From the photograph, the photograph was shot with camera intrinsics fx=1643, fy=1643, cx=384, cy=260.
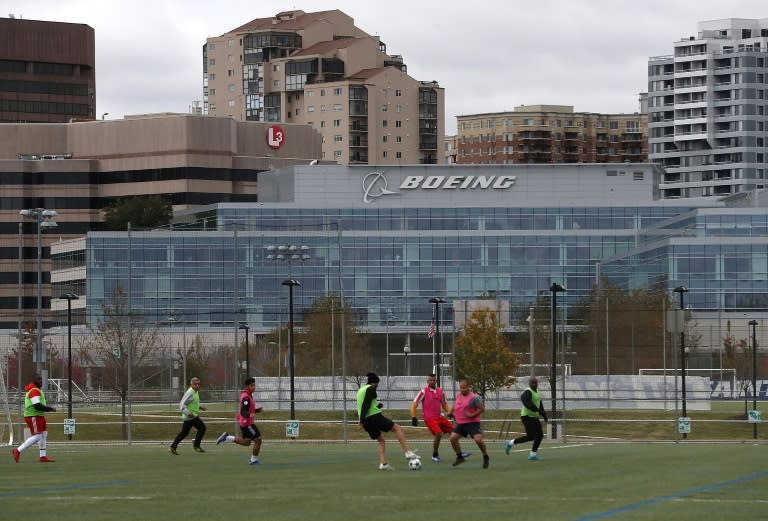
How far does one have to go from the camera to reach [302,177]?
140 metres

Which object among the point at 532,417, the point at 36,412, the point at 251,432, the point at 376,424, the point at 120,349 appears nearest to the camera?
the point at 376,424

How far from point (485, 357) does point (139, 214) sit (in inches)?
3426

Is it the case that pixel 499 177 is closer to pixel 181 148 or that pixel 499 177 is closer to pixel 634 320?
pixel 181 148

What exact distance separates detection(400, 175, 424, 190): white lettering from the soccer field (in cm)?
10552

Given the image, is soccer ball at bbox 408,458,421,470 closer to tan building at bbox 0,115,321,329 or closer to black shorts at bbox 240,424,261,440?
black shorts at bbox 240,424,261,440

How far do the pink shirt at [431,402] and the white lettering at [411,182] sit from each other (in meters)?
107

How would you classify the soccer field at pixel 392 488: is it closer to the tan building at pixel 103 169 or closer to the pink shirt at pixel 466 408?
the pink shirt at pixel 466 408

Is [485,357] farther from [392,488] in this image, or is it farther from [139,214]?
[139,214]

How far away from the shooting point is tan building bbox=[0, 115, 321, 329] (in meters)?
163

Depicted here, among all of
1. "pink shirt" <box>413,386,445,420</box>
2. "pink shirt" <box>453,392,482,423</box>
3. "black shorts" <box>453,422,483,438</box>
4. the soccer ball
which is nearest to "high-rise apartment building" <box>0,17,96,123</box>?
"pink shirt" <box>413,386,445,420</box>

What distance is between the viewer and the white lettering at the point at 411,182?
140 meters

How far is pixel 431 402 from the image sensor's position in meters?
32.7

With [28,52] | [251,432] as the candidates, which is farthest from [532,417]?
[28,52]

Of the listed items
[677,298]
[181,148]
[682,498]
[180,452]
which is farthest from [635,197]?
[682,498]
